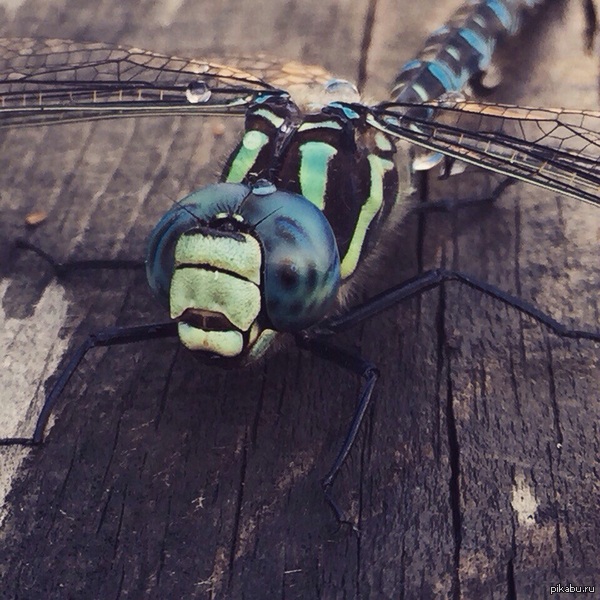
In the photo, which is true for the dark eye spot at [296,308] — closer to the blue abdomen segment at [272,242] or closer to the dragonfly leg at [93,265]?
the blue abdomen segment at [272,242]

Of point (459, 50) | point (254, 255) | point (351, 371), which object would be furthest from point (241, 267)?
point (459, 50)

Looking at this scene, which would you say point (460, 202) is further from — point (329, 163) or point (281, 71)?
point (281, 71)

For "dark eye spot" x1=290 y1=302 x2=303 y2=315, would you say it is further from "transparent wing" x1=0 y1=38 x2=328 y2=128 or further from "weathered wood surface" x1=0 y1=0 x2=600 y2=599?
"transparent wing" x1=0 y1=38 x2=328 y2=128

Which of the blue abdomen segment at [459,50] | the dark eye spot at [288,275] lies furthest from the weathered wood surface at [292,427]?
the blue abdomen segment at [459,50]

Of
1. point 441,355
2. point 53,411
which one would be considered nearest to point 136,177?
point 53,411

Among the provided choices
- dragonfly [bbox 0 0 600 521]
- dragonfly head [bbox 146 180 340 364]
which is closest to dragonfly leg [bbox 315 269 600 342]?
dragonfly [bbox 0 0 600 521]
